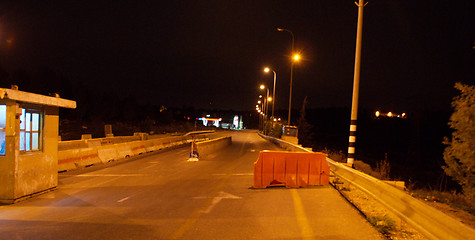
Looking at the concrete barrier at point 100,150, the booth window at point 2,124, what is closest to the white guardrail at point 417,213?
the booth window at point 2,124

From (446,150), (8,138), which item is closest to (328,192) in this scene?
(446,150)

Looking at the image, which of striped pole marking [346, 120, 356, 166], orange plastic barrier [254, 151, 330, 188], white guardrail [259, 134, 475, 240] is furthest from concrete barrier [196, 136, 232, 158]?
white guardrail [259, 134, 475, 240]

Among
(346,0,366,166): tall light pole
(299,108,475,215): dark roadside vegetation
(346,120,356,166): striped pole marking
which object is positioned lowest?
(299,108,475,215): dark roadside vegetation

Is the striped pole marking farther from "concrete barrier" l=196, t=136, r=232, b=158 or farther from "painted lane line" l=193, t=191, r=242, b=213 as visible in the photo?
"concrete barrier" l=196, t=136, r=232, b=158

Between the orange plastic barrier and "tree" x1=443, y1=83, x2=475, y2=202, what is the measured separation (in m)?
3.58

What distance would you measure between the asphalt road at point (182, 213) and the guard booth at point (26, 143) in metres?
0.43

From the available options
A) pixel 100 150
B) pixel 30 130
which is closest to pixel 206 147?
pixel 100 150

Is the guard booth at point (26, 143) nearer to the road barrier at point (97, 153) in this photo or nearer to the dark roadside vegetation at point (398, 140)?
the road barrier at point (97, 153)

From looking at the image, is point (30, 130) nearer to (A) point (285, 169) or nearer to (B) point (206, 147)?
(A) point (285, 169)

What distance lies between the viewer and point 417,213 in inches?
220

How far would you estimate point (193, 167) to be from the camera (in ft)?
50.2

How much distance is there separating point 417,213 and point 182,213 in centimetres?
447

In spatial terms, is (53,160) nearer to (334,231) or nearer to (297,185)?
(297,185)

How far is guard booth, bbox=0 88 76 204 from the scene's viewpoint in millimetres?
8180
